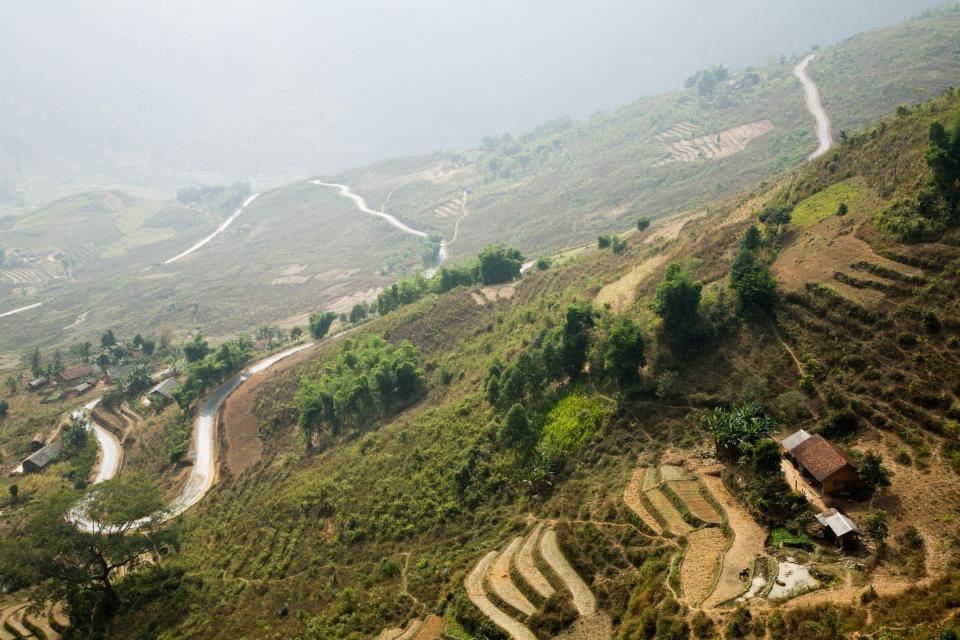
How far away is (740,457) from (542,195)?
15000cm

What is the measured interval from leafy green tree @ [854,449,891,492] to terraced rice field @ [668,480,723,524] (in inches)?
309

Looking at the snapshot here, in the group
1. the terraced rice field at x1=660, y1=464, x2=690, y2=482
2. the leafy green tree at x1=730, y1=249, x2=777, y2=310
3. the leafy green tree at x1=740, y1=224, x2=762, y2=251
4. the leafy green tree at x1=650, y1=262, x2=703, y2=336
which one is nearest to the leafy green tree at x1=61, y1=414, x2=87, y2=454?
the terraced rice field at x1=660, y1=464, x2=690, y2=482

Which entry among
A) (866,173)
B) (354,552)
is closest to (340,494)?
(354,552)

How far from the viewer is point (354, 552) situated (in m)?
43.8

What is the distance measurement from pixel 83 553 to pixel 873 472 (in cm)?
5709

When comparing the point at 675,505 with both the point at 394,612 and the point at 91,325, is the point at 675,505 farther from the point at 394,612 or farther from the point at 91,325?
the point at 91,325

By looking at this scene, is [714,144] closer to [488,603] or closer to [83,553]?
[488,603]

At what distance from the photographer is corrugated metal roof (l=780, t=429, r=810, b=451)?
32594 millimetres

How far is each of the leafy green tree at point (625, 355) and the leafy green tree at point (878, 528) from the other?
1897 cm

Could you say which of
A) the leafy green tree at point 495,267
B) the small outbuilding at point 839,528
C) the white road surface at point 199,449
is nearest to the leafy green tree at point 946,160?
the small outbuilding at point 839,528

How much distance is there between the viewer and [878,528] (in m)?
26.0

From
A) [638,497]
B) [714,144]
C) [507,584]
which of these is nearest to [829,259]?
[638,497]

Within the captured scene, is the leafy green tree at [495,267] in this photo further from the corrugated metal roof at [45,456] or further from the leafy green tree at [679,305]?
the corrugated metal roof at [45,456]

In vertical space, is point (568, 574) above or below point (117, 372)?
below
